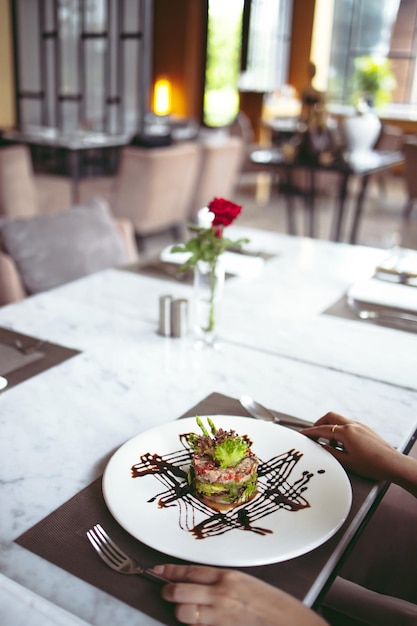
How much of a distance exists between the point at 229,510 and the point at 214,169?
454cm

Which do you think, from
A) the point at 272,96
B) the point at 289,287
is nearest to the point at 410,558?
the point at 289,287

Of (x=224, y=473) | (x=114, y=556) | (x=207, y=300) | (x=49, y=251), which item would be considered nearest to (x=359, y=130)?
(x=49, y=251)

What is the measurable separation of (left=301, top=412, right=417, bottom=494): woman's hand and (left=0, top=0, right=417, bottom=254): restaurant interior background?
4.71 metres

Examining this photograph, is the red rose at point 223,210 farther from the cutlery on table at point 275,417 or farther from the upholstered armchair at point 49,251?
the upholstered armchair at point 49,251

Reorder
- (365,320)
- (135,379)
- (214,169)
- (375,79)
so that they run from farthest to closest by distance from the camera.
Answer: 1. (375,79)
2. (214,169)
3. (365,320)
4. (135,379)

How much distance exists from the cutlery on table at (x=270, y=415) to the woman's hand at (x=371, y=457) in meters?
0.09

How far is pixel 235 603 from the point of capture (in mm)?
646

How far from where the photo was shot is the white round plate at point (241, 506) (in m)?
0.73

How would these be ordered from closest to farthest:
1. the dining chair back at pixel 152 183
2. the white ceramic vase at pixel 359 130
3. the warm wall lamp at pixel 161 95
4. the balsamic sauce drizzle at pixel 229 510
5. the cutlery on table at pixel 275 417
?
the balsamic sauce drizzle at pixel 229 510 → the cutlery on table at pixel 275 417 → the white ceramic vase at pixel 359 130 → the dining chair back at pixel 152 183 → the warm wall lamp at pixel 161 95

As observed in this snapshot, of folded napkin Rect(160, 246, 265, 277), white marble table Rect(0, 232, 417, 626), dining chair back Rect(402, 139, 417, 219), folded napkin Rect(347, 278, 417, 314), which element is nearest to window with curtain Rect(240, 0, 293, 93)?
dining chair back Rect(402, 139, 417, 219)

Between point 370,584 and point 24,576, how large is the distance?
0.63m

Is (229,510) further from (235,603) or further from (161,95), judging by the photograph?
(161,95)

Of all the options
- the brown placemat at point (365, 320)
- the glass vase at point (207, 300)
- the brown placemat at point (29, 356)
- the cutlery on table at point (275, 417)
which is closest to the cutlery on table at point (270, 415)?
the cutlery on table at point (275, 417)

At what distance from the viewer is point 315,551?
75 cm
